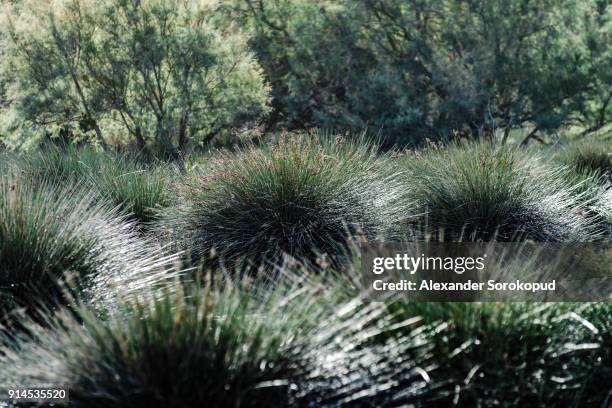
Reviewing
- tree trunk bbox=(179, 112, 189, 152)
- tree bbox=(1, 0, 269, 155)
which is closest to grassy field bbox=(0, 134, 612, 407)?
tree bbox=(1, 0, 269, 155)

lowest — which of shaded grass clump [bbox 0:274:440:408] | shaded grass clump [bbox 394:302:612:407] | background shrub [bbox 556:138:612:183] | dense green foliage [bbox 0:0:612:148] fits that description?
background shrub [bbox 556:138:612:183]

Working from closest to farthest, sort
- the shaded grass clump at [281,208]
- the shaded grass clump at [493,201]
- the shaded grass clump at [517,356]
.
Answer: the shaded grass clump at [517,356], the shaded grass clump at [281,208], the shaded grass clump at [493,201]

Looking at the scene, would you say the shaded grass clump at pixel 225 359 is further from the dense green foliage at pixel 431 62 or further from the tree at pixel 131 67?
the dense green foliage at pixel 431 62

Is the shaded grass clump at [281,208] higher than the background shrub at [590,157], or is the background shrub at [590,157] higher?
the shaded grass clump at [281,208]

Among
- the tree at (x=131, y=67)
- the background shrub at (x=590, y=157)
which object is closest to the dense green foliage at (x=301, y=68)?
the tree at (x=131, y=67)

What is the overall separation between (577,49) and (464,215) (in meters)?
12.9

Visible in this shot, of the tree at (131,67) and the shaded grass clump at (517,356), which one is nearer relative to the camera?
the shaded grass clump at (517,356)

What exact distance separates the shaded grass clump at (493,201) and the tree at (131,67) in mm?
6503

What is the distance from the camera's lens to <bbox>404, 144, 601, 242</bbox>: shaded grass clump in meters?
7.33

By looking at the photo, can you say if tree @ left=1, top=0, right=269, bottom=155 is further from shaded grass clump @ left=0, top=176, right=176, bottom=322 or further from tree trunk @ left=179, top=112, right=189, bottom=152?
shaded grass clump @ left=0, top=176, right=176, bottom=322

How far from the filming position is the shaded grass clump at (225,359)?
3.54 m

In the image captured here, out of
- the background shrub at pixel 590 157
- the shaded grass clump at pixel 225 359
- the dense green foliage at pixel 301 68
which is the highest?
the dense green foliage at pixel 301 68

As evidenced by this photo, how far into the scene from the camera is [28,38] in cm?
1382

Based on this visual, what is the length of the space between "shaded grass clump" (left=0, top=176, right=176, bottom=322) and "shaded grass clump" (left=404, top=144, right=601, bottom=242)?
9.50ft
